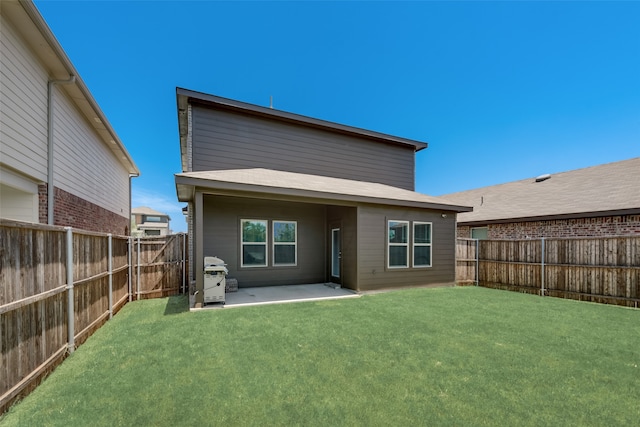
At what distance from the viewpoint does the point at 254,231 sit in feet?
28.4

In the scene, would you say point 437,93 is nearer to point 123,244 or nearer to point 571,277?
point 571,277

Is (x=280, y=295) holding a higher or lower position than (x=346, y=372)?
lower

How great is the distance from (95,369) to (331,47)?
1393 cm

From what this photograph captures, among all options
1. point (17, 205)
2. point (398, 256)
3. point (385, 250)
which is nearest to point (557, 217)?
point (398, 256)

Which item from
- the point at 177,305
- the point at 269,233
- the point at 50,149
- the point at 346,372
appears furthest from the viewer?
the point at 269,233

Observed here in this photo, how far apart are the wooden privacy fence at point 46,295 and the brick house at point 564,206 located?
43.4 ft

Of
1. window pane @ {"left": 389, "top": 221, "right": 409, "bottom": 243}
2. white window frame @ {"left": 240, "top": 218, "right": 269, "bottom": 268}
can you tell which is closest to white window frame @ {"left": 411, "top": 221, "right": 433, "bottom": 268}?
window pane @ {"left": 389, "top": 221, "right": 409, "bottom": 243}

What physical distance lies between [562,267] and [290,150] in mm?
9170

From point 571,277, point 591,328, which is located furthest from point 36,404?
point 571,277

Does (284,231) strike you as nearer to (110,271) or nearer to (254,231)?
(254,231)

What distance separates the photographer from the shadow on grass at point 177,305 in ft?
19.7

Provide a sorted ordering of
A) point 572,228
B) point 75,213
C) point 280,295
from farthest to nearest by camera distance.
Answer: point 572,228 → point 280,295 → point 75,213

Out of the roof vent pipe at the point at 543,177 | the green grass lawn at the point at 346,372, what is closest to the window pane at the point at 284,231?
the green grass lawn at the point at 346,372

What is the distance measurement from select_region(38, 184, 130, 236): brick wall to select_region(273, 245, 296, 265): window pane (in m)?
5.26
